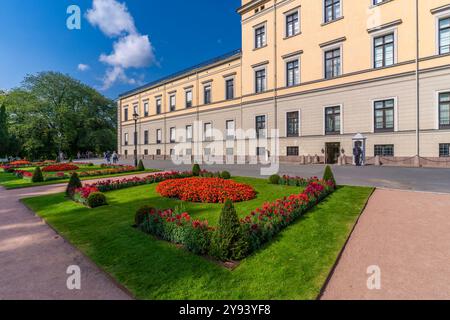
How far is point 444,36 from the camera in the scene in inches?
717

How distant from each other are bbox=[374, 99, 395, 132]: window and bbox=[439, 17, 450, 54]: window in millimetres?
4897

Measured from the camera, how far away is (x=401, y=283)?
3.43m

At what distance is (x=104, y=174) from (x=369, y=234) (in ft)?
62.5

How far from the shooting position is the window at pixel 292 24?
85.8 ft

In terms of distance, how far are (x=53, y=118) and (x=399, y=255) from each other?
5562cm

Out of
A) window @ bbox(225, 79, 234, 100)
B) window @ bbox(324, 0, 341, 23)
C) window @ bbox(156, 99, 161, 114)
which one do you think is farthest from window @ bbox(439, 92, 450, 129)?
window @ bbox(156, 99, 161, 114)

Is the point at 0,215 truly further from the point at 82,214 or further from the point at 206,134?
the point at 206,134

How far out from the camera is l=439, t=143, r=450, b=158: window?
58.7ft

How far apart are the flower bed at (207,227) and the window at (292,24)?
2567cm

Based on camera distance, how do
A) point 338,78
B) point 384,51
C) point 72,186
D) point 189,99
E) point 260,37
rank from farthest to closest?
1. point 189,99
2. point 260,37
3. point 338,78
4. point 384,51
5. point 72,186

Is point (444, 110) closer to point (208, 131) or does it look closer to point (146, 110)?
point (208, 131)

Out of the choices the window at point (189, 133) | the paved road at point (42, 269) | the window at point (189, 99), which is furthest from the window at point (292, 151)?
the paved road at point (42, 269)

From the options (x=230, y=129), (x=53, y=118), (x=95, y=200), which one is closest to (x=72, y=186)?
(x=95, y=200)

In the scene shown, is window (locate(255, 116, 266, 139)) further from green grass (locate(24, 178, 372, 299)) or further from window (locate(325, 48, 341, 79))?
green grass (locate(24, 178, 372, 299))
